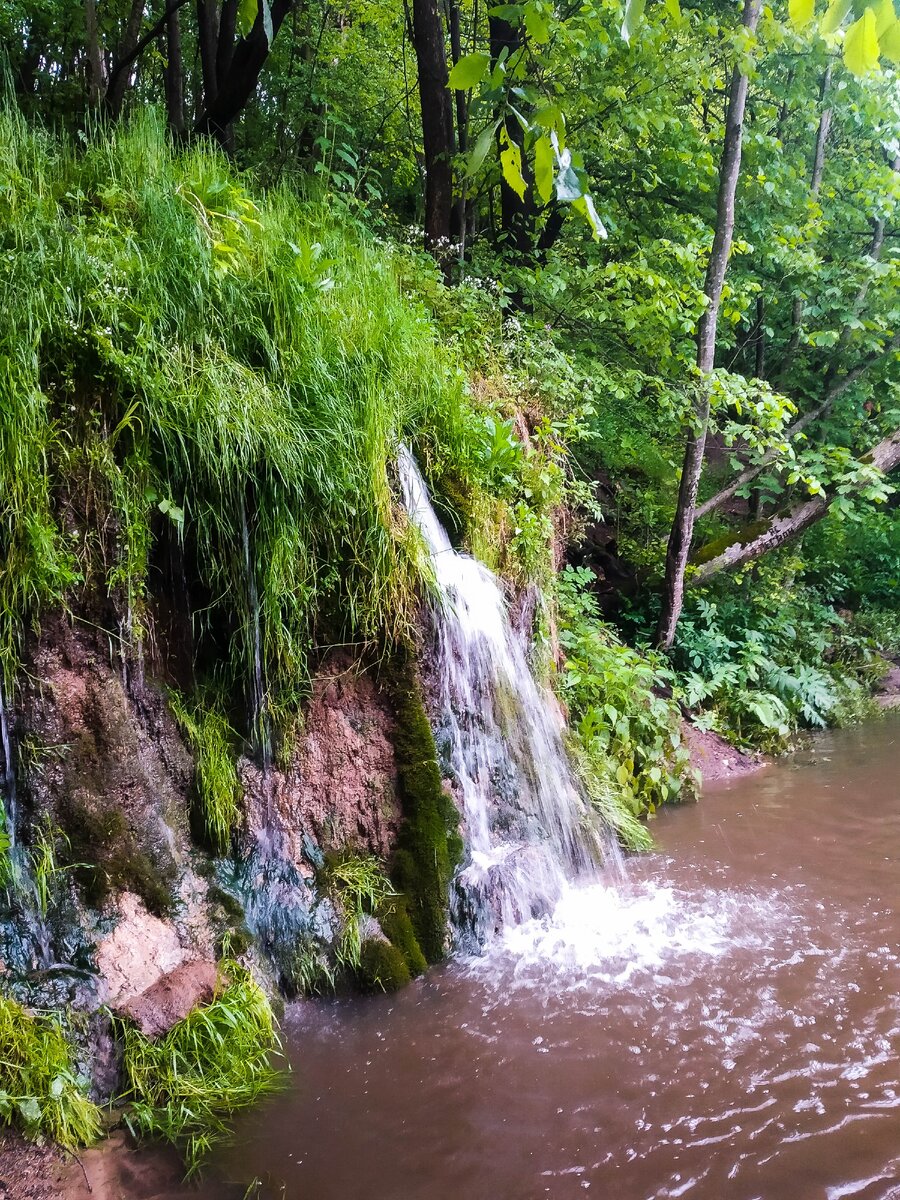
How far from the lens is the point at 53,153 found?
14.9 feet

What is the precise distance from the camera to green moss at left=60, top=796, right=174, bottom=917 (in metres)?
3.09

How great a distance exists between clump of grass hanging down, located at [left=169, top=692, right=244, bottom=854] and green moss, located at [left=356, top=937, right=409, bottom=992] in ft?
2.73

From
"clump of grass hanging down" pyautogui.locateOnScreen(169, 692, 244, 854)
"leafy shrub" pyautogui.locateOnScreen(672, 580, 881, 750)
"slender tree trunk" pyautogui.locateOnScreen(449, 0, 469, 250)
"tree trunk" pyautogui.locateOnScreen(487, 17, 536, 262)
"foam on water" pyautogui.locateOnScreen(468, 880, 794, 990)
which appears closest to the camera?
"clump of grass hanging down" pyautogui.locateOnScreen(169, 692, 244, 854)

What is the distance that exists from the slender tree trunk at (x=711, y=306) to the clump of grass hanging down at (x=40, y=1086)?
680 cm

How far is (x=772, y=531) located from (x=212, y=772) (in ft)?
25.6

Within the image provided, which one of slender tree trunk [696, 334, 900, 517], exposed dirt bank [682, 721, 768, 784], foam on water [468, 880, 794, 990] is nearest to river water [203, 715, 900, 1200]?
foam on water [468, 880, 794, 990]

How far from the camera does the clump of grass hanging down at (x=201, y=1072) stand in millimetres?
2730

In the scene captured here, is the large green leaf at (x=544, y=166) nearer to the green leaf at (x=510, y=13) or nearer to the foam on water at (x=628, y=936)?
the green leaf at (x=510, y=13)

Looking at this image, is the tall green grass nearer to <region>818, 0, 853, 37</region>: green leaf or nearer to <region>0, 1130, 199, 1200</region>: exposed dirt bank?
<region>0, 1130, 199, 1200</region>: exposed dirt bank

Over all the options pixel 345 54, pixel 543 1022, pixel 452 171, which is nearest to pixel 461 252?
pixel 452 171

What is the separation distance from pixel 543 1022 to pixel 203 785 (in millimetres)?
1795

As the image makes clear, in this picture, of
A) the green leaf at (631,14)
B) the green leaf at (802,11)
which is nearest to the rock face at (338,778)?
the green leaf at (631,14)

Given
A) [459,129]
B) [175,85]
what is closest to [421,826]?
[175,85]

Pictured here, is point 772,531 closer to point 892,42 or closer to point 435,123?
point 435,123
